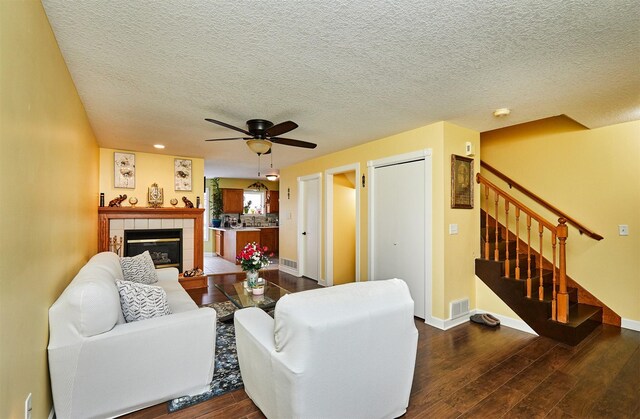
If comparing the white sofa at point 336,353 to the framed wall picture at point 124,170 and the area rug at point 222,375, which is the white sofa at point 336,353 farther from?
the framed wall picture at point 124,170

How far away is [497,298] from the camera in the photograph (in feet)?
11.6

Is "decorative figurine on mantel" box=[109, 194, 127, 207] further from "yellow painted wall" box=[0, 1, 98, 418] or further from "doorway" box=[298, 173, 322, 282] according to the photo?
"doorway" box=[298, 173, 322, 282]

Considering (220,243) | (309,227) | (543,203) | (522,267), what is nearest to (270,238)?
(220,243)

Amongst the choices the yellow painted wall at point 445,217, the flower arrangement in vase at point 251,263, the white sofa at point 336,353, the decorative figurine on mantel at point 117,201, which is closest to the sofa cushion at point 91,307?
the white sofa at point 336,353

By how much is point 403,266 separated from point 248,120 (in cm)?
263

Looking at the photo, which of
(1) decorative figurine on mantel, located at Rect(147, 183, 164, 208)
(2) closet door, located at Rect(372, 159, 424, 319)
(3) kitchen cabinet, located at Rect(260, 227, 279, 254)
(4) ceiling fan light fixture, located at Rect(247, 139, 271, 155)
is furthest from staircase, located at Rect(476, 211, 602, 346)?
(3) kitchen cabinet, located at Rect(260, 227, 279, 254)

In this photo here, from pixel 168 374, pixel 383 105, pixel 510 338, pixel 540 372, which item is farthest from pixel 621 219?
pixel 168 374

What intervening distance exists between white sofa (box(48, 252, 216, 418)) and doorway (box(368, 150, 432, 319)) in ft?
8.28

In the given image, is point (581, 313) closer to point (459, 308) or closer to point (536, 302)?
point (536, 302)

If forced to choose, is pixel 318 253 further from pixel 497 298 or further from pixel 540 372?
pixel 540 372

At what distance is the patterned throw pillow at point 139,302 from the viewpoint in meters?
2.03

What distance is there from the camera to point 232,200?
352 inches

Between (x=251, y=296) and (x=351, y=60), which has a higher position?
(x=351, y=60)

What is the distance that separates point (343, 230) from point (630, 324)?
3.80m
